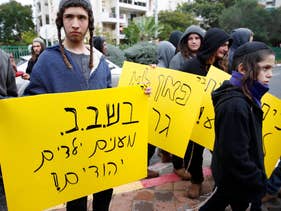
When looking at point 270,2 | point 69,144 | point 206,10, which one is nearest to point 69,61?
point 69,144

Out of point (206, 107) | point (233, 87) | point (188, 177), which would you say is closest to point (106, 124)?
point (233, 87)

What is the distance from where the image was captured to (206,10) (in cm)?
4434

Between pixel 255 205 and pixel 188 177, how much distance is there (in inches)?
48.0

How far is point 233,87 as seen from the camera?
6.17 feet

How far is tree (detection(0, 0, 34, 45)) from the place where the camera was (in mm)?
42312

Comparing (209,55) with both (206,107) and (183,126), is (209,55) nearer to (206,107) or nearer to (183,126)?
(206,107)

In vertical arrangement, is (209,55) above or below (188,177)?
above

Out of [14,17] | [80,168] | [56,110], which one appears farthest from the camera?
[14,17]

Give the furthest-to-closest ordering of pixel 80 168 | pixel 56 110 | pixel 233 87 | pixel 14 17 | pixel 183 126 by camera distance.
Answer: pixel 14 17 < pixel 183 126 < pixel 233 87 < pixel 80 168 < pixel 56 110

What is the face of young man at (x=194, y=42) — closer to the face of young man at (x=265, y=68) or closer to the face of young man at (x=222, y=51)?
the face of young man at (x=222, y=51)

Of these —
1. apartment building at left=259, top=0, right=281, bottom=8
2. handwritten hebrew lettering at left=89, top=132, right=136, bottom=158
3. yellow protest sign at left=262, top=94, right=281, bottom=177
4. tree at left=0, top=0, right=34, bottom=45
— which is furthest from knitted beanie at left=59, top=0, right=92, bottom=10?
apartment building at left=259, top=0, right=281, bottom=8

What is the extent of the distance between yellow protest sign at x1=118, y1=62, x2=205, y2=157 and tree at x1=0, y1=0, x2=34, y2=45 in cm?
4336

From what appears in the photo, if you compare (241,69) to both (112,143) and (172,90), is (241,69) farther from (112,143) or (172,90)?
(112,143)

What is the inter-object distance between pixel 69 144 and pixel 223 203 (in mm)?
1136
